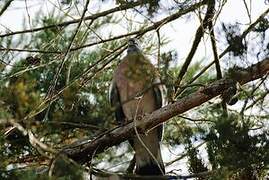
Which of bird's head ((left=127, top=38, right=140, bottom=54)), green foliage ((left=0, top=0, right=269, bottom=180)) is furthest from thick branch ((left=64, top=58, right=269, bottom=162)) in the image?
bird's head ((left=127, top=38, right=140, bottom=54))

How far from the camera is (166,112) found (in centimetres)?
287

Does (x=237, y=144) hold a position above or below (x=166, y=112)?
below

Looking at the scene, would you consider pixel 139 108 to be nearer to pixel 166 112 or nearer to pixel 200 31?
pixel 200 31

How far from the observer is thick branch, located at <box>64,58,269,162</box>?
2.57 m

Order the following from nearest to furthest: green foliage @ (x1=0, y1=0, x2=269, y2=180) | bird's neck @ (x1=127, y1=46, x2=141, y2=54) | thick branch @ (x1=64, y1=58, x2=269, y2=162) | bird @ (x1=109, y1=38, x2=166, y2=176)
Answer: green foliage @ (x1=0, y1=0, x2=269, y2=180) < thick branch @ (x1=64, y1=58, x2=269, y2=162) < bird's neck @ (x1=127, y1=46, x2=141, y2=54) < bird @ (x1=109, y1=38, x2=166, y2=176)

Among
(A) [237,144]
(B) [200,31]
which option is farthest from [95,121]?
(B) [200,31]

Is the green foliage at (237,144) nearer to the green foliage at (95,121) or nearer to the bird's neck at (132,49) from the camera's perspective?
the green foliage at (95,121)

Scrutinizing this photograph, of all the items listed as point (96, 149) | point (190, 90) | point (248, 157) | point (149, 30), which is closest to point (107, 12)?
point (149, 30)

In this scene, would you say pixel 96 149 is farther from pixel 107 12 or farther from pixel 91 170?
pixel 107 12

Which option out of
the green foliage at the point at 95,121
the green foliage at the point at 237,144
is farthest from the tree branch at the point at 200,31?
the green foliage at the point at 237,144

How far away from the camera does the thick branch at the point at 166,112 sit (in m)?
2.57

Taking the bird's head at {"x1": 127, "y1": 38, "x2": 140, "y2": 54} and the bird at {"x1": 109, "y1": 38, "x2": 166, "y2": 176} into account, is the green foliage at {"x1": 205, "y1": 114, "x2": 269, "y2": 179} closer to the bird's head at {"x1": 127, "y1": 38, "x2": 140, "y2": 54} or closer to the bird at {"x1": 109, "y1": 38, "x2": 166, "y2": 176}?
the bird at {"x1": 109, "y1": 38, "x2": 166, "y2": 176}

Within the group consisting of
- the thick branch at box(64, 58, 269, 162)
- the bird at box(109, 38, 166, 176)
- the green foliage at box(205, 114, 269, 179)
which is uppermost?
the bird at box(109, 38, 166, 176)

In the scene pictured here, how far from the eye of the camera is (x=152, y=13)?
308cm
